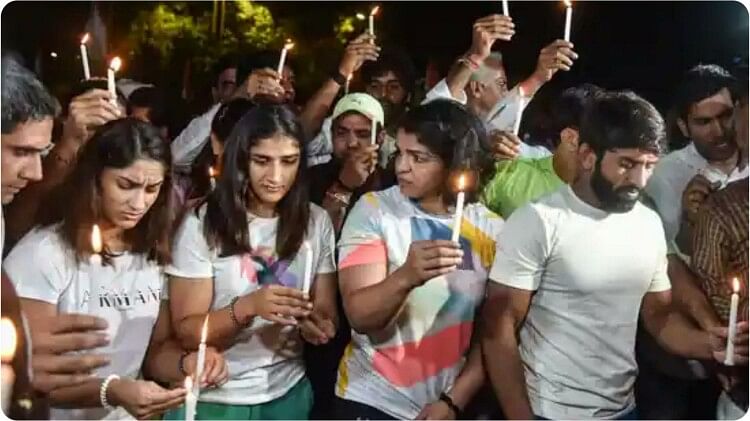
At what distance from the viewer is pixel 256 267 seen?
1365 mm

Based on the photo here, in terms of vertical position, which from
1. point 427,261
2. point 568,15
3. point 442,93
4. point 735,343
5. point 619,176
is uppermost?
point 568,15

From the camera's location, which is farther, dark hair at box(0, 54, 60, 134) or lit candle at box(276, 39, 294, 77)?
lit candle at box(276, 39, 294, 77)

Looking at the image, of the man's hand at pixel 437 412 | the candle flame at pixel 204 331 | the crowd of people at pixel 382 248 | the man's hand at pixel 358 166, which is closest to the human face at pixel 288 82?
the crowd of people at pixel 382 248

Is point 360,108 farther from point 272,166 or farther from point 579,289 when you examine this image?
point 579,289

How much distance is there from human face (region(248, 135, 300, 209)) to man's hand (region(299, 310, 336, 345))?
0.17 meters

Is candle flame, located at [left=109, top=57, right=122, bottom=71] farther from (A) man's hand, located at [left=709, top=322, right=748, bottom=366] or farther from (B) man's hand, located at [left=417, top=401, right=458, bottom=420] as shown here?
(A) man's hand, located at [left=709, top=322, right=748, bottom=366]

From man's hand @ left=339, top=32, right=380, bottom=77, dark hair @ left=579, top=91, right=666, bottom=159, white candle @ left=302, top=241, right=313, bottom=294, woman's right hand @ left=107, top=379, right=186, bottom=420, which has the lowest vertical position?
woman's right hand @ left=107, top=379, right=186, bottom=420

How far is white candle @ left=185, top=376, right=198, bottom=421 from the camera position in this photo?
53.9 inches

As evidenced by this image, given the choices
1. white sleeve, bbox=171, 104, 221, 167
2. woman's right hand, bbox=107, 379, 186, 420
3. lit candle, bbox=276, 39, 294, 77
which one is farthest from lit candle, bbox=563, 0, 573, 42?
woman's right hand, bbox=107, 379, 186, 420

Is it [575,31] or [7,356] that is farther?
[575,31]

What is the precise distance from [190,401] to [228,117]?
1.22 ft

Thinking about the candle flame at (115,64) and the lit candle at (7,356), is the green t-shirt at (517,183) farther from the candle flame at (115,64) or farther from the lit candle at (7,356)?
the lit candle at (7,356)

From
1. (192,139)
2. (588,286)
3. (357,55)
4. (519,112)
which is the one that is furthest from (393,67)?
(588,286)

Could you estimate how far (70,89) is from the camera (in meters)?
1.36
